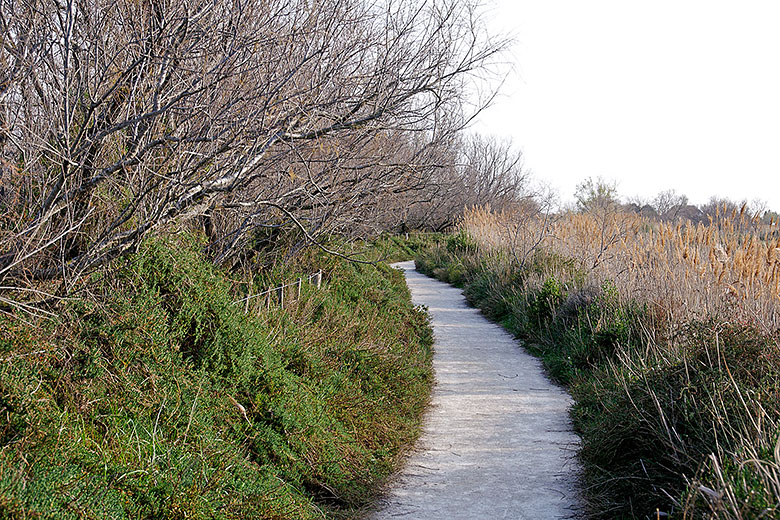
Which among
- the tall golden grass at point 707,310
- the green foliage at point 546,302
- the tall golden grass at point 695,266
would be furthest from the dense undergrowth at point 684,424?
the green foliage at point 546,302

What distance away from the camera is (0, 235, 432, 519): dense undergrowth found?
335cm

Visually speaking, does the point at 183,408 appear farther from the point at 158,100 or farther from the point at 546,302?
the point at 546,302

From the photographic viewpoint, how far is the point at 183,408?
4.50 metres

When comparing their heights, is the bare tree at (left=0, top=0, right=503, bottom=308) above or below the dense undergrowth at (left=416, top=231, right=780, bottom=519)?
above

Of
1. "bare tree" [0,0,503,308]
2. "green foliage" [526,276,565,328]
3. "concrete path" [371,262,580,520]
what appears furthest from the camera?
"green foliage" [526,276,565,328]

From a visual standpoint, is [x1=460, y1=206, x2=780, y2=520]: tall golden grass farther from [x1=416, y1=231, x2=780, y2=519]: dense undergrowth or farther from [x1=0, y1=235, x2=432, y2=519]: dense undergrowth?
[x1=0, y1=235, x2=432, y2=519]: dense undergrowth

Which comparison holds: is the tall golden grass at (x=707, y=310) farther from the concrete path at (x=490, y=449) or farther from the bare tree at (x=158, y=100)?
the bare tree at (x=158, y=100)

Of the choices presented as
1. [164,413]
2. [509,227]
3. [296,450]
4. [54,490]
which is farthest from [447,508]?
[509,227]

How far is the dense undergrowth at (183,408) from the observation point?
11.0 feet

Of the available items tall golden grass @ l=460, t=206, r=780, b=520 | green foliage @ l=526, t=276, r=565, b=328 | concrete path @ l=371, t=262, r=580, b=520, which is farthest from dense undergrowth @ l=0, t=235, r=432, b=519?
green foliage @ l=526, t=276, r=565, b=328

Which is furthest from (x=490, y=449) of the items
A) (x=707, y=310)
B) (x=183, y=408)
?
(x=183, y=408)

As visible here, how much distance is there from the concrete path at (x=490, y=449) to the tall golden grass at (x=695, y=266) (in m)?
1.75

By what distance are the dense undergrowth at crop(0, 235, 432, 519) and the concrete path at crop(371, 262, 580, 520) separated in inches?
13.0

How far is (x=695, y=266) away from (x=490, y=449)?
3.49 meters
